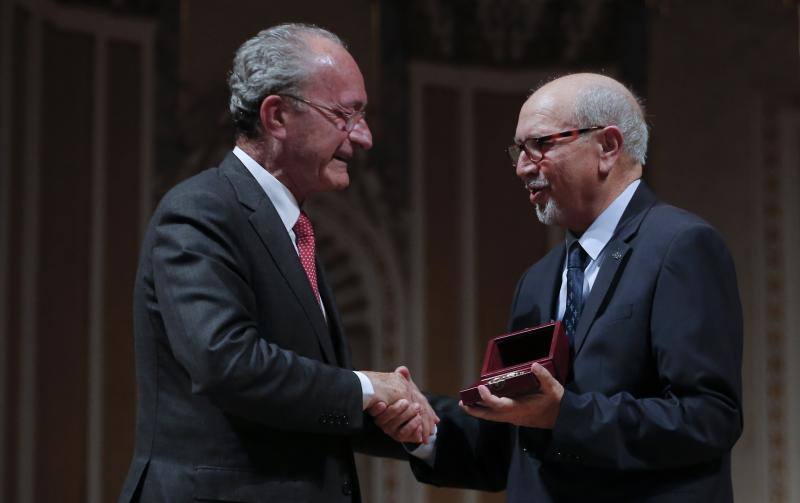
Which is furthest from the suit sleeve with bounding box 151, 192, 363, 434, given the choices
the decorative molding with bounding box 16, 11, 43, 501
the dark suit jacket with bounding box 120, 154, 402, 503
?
the decorative molding with bounding box 16, 11, 43, 501

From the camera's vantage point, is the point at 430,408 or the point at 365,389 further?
the point at 430,408

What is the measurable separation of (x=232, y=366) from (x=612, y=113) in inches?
38.2

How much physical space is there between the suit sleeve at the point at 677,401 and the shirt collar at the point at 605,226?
0.72 feet

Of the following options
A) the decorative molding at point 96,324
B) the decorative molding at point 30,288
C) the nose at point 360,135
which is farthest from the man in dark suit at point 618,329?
the decorative molding at point 96,324

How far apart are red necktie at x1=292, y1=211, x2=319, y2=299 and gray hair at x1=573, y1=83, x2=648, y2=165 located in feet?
2.01

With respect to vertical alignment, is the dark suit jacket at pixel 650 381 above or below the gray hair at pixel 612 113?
below

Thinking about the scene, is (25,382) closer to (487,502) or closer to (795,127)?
(487,502)

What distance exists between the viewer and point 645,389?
2311 millimetres

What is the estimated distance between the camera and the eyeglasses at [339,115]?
2.47 meters

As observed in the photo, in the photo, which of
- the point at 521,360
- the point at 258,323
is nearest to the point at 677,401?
the point at 521,360

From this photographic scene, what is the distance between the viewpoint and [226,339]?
2111mm

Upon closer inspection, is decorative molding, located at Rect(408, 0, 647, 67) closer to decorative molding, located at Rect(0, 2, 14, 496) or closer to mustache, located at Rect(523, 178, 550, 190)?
decorative molding, located at Rect(0, 2, 14, 496)

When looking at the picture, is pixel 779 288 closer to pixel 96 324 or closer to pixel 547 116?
pixel 96 324

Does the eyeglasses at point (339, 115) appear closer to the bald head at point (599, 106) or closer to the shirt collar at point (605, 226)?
the bald head at point (599, 106)
